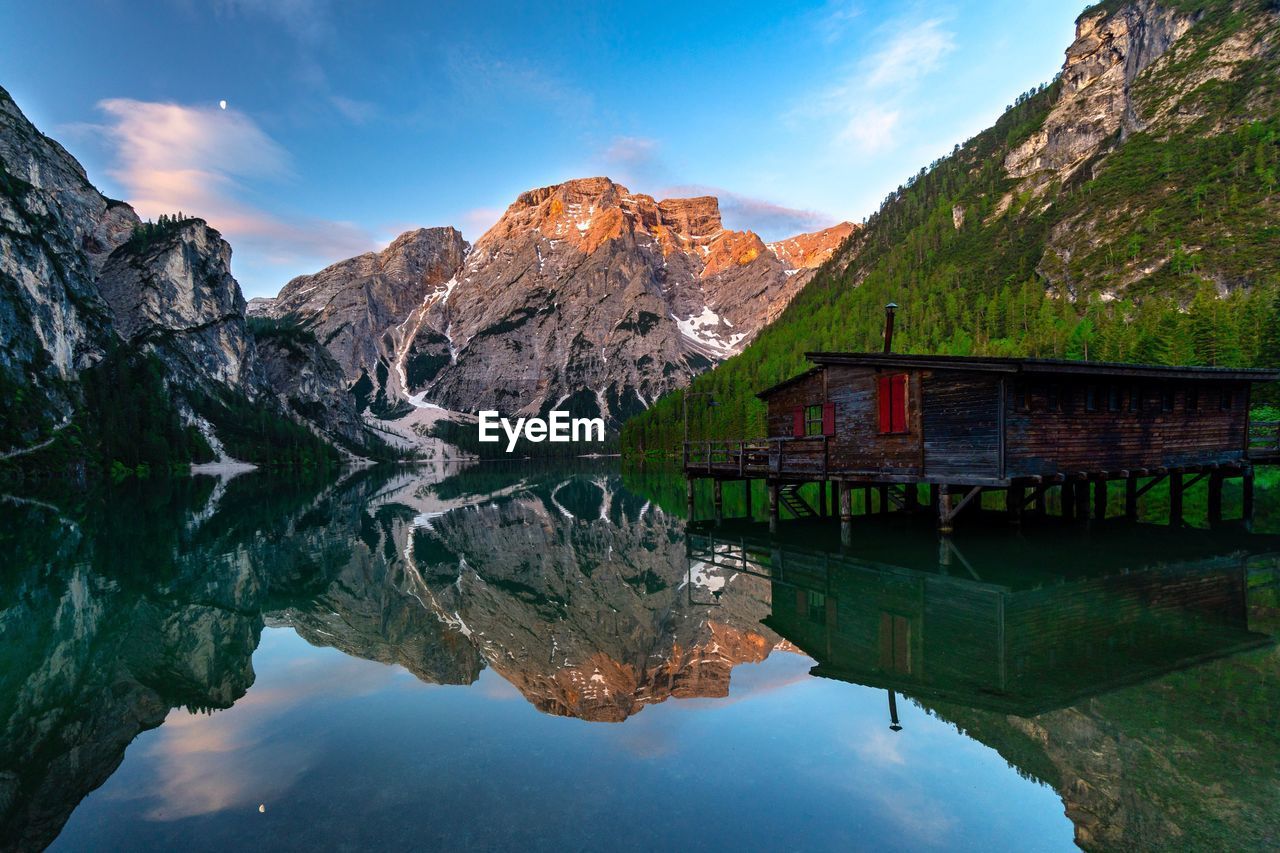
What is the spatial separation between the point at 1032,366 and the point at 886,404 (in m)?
6.25

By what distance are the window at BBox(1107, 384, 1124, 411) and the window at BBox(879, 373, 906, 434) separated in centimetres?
943

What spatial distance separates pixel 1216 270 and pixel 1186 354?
4620 centimetres

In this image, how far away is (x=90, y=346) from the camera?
15988cm

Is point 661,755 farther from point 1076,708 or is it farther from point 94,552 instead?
point 94,552

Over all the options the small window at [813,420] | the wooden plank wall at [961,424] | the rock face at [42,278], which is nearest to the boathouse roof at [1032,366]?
the wooden plank wall at [961,424]

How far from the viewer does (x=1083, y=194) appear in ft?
434

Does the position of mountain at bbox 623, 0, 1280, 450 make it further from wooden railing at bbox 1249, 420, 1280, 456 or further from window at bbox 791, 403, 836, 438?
window at bbox 791, 403, 836, 438

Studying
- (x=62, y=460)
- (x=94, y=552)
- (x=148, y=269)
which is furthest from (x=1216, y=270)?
(x=148, y=269)

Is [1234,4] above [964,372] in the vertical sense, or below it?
above

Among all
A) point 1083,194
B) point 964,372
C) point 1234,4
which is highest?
point 1234,4

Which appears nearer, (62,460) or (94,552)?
(94,552)

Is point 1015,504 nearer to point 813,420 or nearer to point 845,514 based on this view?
point 845,514

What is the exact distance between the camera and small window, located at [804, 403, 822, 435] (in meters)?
34.0

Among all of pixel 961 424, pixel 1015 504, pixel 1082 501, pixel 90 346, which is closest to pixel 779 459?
pixel 961 424
